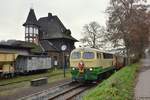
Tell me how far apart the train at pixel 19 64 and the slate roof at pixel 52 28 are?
18798 mm

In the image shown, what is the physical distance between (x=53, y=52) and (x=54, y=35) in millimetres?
4264

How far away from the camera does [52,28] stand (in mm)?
63812

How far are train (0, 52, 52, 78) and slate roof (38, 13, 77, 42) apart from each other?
61.7 ft

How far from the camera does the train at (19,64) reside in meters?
31.2

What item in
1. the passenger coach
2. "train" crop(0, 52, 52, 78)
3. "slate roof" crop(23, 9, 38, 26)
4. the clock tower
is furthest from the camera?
"slate roof" crop(23, 9, 38, 26)

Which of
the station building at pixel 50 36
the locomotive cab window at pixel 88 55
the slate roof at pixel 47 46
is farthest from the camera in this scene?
the slate roof at pixel 47 46

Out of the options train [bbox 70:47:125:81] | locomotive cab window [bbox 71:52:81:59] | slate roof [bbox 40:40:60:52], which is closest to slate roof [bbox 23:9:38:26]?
slate roof [bbox 40:40:60:52]

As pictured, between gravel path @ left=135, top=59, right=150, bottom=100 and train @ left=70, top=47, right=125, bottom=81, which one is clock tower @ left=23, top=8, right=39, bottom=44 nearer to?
train @ left=70, top=47, right=125, bottom=81

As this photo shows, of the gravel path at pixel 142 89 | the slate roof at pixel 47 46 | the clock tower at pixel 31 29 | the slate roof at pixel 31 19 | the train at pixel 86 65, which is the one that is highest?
the slate roof at pixel 31 19

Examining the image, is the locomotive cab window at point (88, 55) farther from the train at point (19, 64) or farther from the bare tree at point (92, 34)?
the bare tree at point (92, 34)

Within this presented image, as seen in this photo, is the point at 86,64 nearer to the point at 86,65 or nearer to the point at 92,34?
the point at 86,65

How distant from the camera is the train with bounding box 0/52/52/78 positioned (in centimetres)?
3122

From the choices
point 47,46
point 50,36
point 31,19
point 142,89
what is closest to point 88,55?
point 142,89

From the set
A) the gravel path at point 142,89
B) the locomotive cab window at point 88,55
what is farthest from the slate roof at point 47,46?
the gravel path at point 142,89
